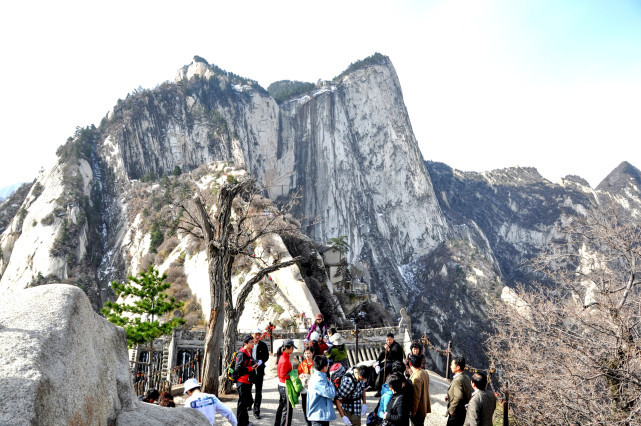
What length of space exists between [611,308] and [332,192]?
89.3 m

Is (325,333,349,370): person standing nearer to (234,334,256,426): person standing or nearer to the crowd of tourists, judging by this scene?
the crowd of tourists

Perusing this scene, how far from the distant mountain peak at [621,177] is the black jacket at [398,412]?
15746 cm

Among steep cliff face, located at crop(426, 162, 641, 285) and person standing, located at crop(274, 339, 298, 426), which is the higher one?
steep cliff face, located at crop(426, 162, 641, 285)

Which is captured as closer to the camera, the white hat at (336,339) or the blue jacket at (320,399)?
the blue jacket at (320,399)

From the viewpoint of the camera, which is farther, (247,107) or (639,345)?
(247,107)

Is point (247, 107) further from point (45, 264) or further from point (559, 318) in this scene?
point (559, 318)

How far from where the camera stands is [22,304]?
3529 millimetres

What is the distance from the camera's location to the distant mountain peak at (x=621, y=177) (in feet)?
432

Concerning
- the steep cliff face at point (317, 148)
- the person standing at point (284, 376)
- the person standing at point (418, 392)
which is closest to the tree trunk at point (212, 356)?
the person standing at point (284, 376)

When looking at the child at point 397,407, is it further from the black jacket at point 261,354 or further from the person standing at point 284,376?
the black jacket at point 261,354

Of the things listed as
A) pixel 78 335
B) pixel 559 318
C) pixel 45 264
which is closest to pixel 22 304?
pixel 78 335

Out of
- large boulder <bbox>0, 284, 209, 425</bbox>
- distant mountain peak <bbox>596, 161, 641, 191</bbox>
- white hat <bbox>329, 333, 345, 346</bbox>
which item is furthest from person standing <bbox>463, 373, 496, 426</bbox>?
distant mountain peak <bbox>596, 161, 641, 191</bbox>

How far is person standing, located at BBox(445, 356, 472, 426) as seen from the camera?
6102mm

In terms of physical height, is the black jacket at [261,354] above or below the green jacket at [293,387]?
above
